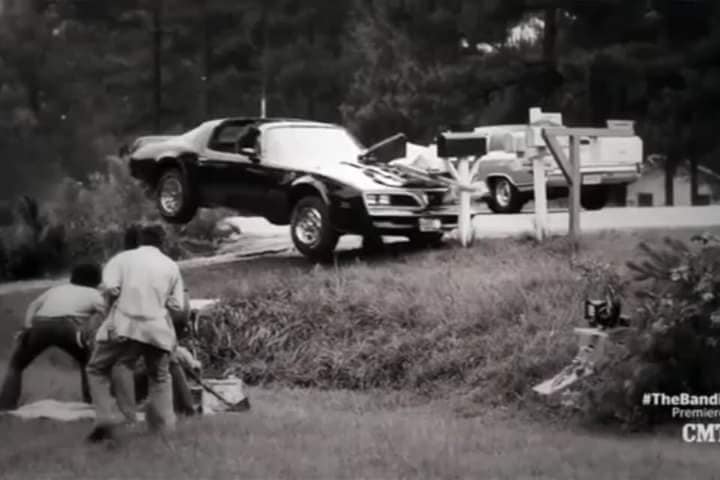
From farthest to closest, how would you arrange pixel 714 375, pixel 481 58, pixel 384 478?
pixel 481 58 < pixel 714 375 < pixel 384 478

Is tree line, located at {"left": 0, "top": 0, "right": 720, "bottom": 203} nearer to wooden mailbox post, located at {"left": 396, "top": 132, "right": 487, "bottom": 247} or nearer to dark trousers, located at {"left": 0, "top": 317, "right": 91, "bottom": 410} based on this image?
wooden mailbox post, located at {"left": 396, "top": 132, "right": 487, "bottom": 247}

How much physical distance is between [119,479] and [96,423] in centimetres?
39

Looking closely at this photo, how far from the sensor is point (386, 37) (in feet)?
27.9

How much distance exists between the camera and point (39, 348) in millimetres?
7988

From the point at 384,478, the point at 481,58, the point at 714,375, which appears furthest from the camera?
the point at 481,58

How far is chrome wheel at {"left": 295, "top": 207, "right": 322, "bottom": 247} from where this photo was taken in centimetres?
852

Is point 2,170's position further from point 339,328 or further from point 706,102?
point 706,102

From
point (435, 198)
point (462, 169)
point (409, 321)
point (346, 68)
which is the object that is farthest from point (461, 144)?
point (409, 321)

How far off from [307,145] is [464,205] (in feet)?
3.23

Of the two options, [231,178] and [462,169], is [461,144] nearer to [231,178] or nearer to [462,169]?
[462,169]

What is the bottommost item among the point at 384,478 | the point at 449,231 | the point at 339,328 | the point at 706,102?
the point at 384,478

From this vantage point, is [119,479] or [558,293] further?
[558,293]

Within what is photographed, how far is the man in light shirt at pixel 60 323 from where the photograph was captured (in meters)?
7.96

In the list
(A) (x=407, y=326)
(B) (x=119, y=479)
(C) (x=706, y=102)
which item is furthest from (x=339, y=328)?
(C) (x=706, y=102)
